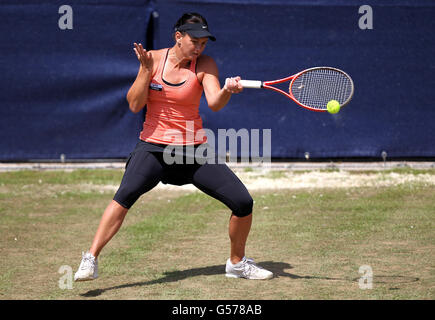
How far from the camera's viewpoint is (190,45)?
5.09 meters

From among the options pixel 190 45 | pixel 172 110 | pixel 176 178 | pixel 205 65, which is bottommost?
pixel 176 178

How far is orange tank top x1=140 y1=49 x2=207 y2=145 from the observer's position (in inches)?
204

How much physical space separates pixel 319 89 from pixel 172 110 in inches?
47.8

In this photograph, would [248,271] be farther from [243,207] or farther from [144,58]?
[144,58]

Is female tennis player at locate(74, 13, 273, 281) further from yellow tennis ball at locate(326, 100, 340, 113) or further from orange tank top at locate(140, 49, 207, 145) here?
yellow tennis ball at locate(326, 100, 340, 113)

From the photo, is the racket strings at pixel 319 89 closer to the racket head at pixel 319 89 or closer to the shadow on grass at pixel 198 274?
the racket head at pixel 319 89

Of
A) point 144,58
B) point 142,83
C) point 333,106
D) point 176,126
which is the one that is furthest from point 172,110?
point 333,106

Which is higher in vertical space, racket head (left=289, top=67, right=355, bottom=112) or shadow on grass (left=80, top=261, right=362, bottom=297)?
racket head (left=289, top=67, right=355, bottom=112)

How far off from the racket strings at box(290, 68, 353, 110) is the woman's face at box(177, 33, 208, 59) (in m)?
0.84

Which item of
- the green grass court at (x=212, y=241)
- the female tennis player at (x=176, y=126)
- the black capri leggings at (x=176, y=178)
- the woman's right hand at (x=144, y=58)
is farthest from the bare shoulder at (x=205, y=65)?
the green grass court at (x=212, y=241)

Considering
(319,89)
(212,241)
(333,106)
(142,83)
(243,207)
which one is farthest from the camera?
(212,241)

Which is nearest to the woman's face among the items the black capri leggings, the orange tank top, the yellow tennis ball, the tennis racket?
the orange tank top

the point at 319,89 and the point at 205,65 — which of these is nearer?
the point at 205,65

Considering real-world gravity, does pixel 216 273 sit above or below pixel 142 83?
below
